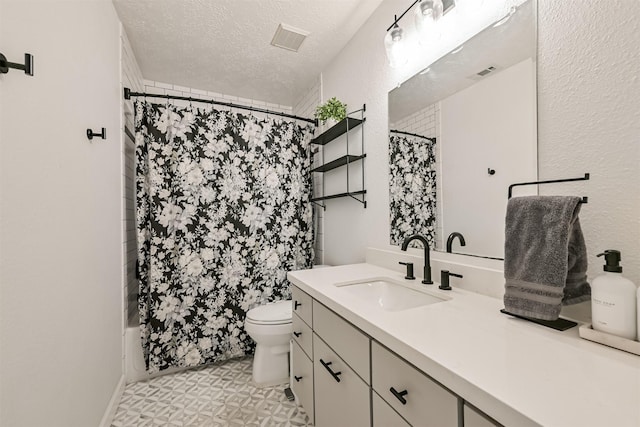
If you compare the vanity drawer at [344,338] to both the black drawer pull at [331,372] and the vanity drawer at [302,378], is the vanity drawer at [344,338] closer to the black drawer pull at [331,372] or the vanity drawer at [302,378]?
the black drawer pull at [331,372]

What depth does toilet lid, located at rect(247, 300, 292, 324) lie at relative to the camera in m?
1.83

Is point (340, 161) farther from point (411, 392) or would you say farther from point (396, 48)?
point (411, 392)

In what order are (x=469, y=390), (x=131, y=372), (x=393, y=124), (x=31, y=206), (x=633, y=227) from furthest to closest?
(x=131, y=372), (x=393, y=124), (x=31, y=206), (x=633, y=227), (x=469, y=390)

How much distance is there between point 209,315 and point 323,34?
2242mm

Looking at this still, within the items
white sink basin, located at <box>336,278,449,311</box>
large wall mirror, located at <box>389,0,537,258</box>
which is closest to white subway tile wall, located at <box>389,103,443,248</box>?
large wall mirror, located at <box>389,0,537,258</box>

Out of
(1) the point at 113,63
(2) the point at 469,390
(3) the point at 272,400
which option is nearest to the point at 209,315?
(3) the point at 272,400

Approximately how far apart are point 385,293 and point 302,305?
0.43 meters

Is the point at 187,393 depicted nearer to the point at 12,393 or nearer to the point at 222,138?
the point at 12,393

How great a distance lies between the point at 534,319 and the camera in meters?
0.78

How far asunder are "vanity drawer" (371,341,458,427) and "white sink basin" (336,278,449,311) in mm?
463

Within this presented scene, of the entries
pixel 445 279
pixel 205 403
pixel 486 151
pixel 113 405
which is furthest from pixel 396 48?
pixel 113 405

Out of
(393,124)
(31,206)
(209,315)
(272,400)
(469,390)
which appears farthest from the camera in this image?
(209,315)

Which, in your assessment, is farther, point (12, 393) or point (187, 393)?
point (187, 393)

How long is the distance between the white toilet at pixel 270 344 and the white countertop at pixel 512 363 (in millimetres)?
1006
